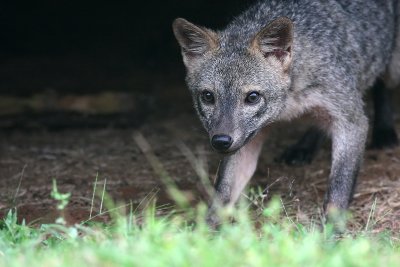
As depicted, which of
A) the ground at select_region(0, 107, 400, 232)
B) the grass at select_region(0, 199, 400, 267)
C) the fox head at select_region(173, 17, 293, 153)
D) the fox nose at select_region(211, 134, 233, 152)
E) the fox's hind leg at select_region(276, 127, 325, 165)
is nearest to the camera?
the grass at select_region(0, 199, 400, 267)

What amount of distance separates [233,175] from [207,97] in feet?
2.63

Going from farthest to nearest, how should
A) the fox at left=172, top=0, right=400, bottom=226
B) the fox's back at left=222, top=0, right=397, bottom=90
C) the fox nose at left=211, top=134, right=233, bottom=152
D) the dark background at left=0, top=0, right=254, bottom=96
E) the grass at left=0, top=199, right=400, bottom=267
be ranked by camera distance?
the dark background at left=0, top=0, right=254, bottom=96, the fox's back at left=222, top=0, right=397, bottom=90, the fox at left=172, top=0, right=400, bottom=226, the fox nose at left=211, top=134, right=233, bottom=152, the grass at left=0, top=199, right=400, bottom=267

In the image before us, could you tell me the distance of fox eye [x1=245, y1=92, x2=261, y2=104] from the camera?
6.30 metres

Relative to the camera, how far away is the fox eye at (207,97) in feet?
20.9

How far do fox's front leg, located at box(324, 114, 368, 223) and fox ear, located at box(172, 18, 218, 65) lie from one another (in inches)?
46.8

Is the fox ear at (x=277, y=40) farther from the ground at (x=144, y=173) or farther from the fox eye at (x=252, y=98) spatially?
the ground at (x=144, y=173)

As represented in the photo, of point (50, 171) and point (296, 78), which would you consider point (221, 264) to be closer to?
point (296, 78)

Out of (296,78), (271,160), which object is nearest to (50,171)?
(271,160)

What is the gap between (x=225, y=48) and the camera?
21.5 feet

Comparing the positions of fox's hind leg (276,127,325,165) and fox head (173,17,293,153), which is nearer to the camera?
fox head (173,17,293,153)

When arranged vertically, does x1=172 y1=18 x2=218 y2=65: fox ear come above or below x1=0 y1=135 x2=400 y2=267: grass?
above

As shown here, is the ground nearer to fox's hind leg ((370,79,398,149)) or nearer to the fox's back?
fox's hind leg ((370,79,398,149))

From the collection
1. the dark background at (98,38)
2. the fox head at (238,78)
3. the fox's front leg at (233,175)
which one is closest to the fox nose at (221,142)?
the fox head at (238,78)

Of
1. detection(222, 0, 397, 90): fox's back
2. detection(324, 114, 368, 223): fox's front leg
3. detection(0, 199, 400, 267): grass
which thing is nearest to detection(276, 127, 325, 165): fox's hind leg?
detection(222, 0, 397, 90): fox's back
